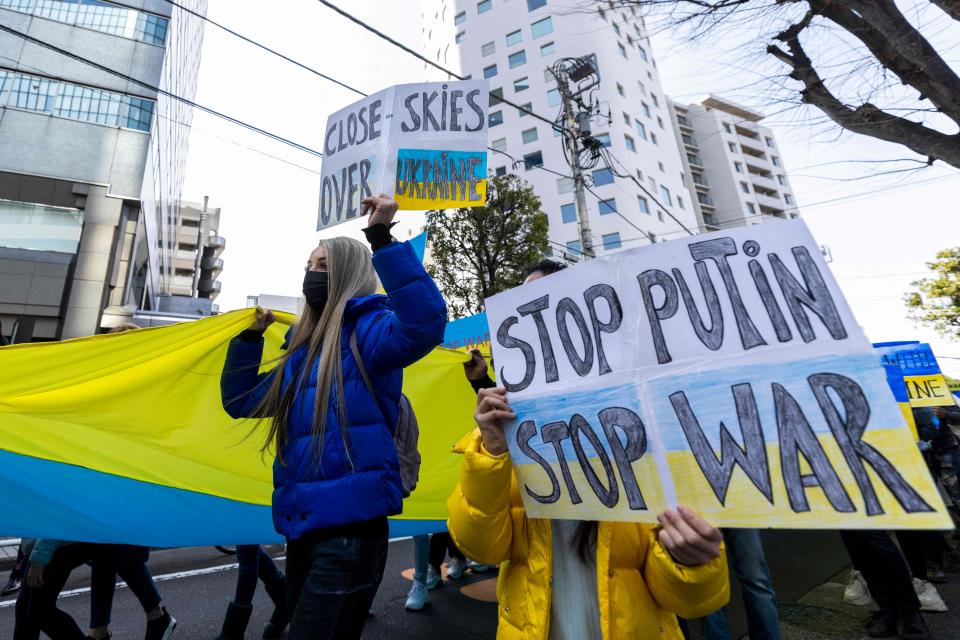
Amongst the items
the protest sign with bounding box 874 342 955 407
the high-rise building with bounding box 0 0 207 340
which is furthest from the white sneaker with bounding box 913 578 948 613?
the high-rise building with bounding box 0 0 207 340

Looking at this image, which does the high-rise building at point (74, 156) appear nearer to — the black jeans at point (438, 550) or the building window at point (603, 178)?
the black jeans at point (438, 550)

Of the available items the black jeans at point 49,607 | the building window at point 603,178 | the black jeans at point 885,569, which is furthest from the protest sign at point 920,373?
the building window at point 603,178

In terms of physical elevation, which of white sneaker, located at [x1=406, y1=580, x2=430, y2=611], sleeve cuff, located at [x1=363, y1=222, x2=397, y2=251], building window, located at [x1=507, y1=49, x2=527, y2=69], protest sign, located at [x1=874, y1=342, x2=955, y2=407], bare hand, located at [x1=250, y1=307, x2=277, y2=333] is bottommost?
white sneaker, located at [x1=406, y1=580, x2=430, y2=611]

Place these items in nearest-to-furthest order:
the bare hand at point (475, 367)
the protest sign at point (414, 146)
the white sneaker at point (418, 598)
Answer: the bare hand at point (475, 367), the protest sign at point (414, 146), the white sneaker at point (418, 598)

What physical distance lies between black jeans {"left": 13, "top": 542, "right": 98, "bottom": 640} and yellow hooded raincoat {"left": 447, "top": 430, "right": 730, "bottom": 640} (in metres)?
2.66

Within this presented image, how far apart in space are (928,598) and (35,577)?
5.87 meters

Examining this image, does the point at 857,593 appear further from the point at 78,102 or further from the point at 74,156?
the point at 78,102

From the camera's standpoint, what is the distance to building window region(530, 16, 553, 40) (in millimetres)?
32938

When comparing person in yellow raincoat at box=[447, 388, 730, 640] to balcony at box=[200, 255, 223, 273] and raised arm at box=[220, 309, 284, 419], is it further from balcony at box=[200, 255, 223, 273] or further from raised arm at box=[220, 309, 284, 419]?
balcony at box=[200, 255, 223, 273]

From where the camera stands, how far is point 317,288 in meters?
1.81

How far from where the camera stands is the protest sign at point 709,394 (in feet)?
3.25

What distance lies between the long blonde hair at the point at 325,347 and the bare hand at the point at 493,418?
0.43 m

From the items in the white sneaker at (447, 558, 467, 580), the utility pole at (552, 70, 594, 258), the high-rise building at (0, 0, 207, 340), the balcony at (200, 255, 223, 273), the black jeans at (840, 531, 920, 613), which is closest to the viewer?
the black jeans at (840, 531, 920, 613)

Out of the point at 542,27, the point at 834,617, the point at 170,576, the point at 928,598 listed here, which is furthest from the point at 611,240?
the point at 170,576
